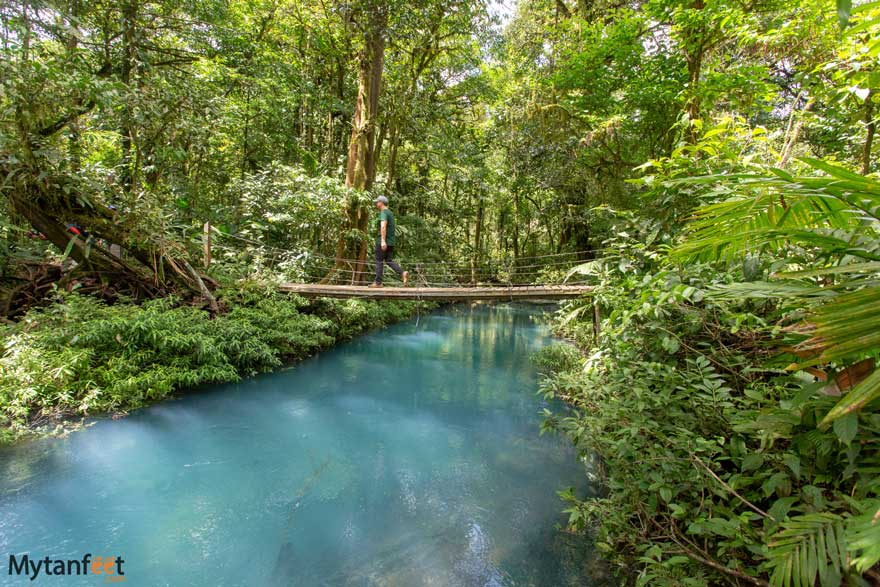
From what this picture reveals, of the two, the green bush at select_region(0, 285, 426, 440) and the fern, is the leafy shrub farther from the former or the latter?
the fern

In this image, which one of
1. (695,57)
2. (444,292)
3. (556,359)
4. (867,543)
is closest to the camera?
(867,543)

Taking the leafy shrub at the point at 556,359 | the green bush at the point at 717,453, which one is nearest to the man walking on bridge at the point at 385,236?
the leafy shrub at the point at 556,359

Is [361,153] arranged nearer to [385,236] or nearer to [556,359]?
[385,236]

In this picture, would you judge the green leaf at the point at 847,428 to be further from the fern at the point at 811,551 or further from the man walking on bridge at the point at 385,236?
the man walking on bridge at the point at 385,236

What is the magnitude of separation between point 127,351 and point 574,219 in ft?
35.5

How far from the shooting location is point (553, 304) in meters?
16.6

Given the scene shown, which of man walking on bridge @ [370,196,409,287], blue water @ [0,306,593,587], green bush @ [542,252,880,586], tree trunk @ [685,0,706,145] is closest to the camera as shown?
green bush @ [542,252,880,586]

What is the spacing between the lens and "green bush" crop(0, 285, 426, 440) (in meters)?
4.02

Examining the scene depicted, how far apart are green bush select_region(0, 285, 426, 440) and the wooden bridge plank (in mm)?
641

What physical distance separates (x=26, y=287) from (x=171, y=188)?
165 inches

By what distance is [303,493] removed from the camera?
3414mm

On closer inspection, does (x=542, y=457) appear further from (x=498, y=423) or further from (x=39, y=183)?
(x=39, y=183)

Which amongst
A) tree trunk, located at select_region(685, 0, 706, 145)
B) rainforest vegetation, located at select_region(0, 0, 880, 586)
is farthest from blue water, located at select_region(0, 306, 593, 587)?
tree trunk, located at select_region(685, 0, 706, 145)

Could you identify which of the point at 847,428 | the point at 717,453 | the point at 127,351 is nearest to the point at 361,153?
the point at 127,351
